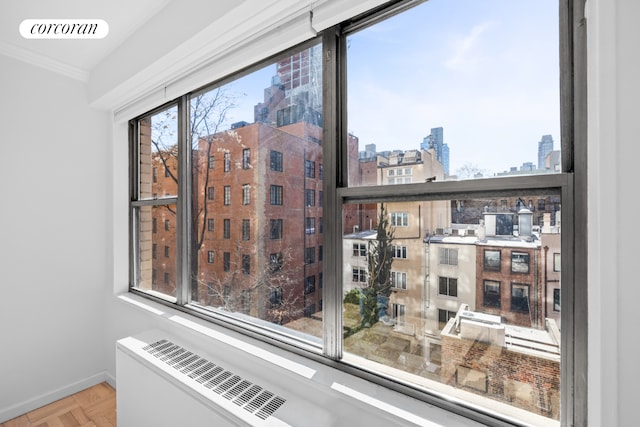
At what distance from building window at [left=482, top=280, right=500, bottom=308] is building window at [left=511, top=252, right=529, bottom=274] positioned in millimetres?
75

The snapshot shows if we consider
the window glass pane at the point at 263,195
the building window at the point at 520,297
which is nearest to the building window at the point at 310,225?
the window glass pane at the point at 263,195

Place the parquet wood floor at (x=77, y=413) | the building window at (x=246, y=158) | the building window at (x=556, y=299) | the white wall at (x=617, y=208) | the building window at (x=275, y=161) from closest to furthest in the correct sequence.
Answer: the white wall at (x=617, y=208) < the building window at (x=556, y=299) < the building window at (x=275, y=161) < the building window at (x=246, y=158) < the parquet wood floor at (x=77, y=413)

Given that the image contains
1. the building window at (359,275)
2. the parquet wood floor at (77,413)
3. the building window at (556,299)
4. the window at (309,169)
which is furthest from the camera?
the parquet wood floor at (77,413)

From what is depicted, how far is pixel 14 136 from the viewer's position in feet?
7.09

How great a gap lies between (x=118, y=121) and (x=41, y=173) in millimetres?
670

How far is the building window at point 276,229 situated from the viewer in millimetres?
1632

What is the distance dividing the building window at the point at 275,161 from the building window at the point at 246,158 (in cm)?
17

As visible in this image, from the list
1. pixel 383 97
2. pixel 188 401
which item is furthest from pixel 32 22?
pixel 188 401

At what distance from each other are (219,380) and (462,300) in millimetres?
1156

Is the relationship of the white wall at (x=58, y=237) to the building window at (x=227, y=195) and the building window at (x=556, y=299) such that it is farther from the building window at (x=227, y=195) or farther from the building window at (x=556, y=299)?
the building window at (x=556, y=299)

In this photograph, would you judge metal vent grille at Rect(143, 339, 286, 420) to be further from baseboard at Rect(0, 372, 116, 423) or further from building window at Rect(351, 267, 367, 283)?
baseboard at Rect(0, 372, 116, 423)

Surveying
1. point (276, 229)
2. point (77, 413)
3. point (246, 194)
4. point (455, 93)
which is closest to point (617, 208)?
point (455, 93)

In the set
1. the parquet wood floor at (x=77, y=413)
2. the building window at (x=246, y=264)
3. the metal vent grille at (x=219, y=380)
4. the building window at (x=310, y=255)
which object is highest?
the building window at (x=310, y=255)

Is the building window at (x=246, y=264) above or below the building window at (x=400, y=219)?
below
